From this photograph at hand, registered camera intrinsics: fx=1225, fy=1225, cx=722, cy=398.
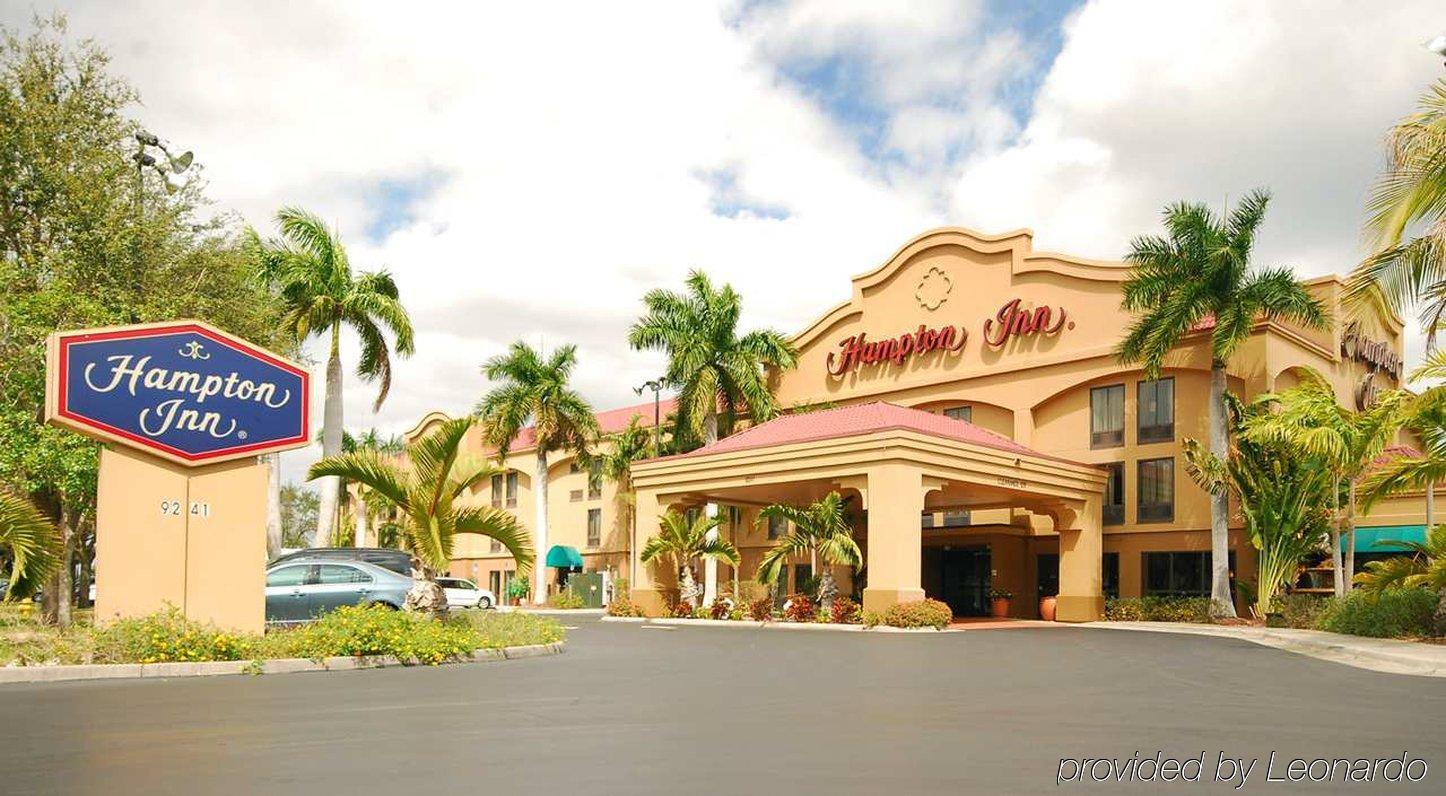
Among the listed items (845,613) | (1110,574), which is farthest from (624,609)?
(1110,574)

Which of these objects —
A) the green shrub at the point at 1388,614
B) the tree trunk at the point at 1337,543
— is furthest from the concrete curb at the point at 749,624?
the tree trunk at the point at 1337,543

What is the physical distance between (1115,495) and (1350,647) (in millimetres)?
17692

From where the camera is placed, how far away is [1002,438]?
3722 cm

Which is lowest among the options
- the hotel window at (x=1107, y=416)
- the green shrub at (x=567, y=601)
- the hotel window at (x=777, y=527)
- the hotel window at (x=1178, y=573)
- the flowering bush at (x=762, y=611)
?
the green shrub at (x=567, y=601)

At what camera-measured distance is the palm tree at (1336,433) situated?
891 inches

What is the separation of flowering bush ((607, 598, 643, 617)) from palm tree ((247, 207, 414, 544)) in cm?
918

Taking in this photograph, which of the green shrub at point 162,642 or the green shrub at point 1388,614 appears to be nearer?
the green shrub at point 162,642

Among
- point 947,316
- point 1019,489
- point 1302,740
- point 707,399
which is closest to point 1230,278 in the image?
point 1019,489

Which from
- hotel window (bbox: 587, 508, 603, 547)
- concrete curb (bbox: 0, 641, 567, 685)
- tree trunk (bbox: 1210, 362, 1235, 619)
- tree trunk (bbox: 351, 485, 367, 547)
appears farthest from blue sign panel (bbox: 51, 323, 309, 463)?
tree trunk (bbox: 351, 485, 367, 547)

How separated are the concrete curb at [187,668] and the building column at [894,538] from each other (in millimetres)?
15246

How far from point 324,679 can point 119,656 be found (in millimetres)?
2632

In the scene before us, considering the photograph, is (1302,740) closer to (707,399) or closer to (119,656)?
(119,656)

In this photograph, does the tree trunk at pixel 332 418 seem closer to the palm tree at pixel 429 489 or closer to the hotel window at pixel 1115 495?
the palm tree at pixel 429 489

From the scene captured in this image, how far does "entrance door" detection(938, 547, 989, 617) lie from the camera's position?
41.7 meters
